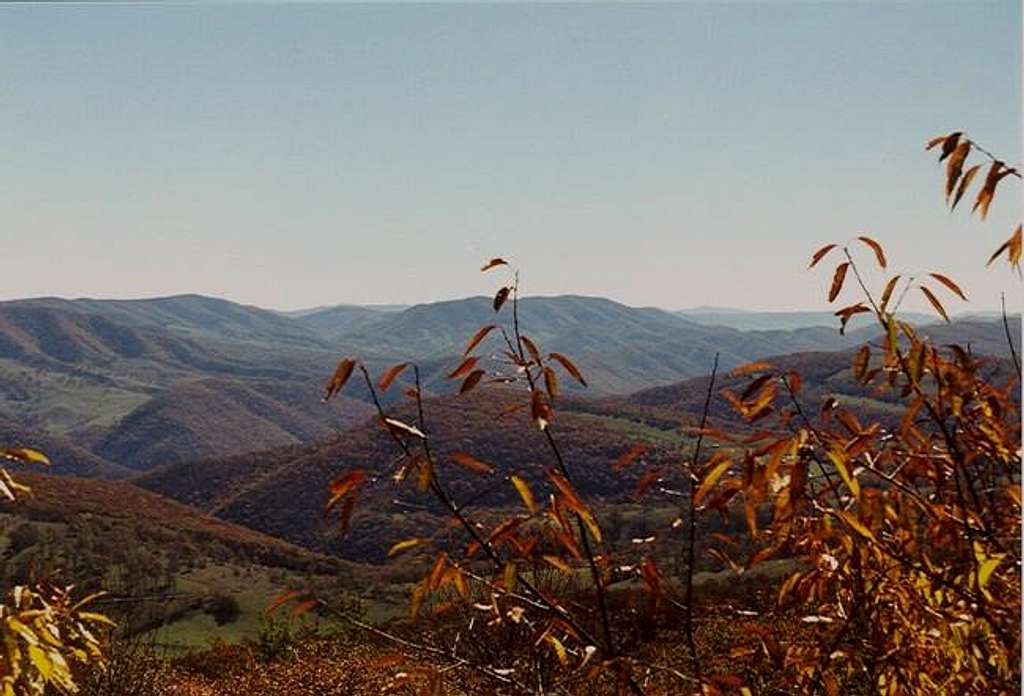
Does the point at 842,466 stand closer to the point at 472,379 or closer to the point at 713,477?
the point at 713,477

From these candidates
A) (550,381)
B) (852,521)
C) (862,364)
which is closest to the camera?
(852,521)

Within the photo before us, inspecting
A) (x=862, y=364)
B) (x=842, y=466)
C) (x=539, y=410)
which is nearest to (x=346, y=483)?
(x=539, y=410)

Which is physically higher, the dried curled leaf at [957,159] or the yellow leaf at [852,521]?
the dried curled leaf at [957,159]

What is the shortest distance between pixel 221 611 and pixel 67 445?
16580 centimetres

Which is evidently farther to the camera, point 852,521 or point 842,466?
point 852,521

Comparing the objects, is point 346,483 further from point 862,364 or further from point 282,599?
point 862,364

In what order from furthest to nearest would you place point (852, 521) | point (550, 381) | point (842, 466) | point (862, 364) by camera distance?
point (862, 364) → point (550, 381) → point (852, 521) → point (842, 466)

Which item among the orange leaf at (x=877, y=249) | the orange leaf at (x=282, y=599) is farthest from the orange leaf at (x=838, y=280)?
the orange leaf at (x=282, y=599)

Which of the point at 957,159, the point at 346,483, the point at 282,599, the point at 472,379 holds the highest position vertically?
the point at 957,159

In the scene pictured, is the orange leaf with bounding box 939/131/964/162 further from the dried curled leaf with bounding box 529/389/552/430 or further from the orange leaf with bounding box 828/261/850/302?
the dried curled leaf with bounding box 529/389/552/430

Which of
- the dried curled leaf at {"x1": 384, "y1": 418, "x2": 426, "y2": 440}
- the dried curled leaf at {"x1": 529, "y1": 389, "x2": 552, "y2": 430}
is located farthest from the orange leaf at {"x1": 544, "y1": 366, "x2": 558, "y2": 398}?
the dried curled leaf at {"x1": 384, "y1": 418, "x2": 426, "y2": 440}

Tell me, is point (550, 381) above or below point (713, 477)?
above

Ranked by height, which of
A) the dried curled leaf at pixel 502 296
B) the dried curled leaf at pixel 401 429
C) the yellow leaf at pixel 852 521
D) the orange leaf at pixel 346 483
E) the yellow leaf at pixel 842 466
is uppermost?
the dried curled leaf at pixel 502 296

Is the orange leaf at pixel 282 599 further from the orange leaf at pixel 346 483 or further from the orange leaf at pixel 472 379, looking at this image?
the orange leaf at pixel 472 379
